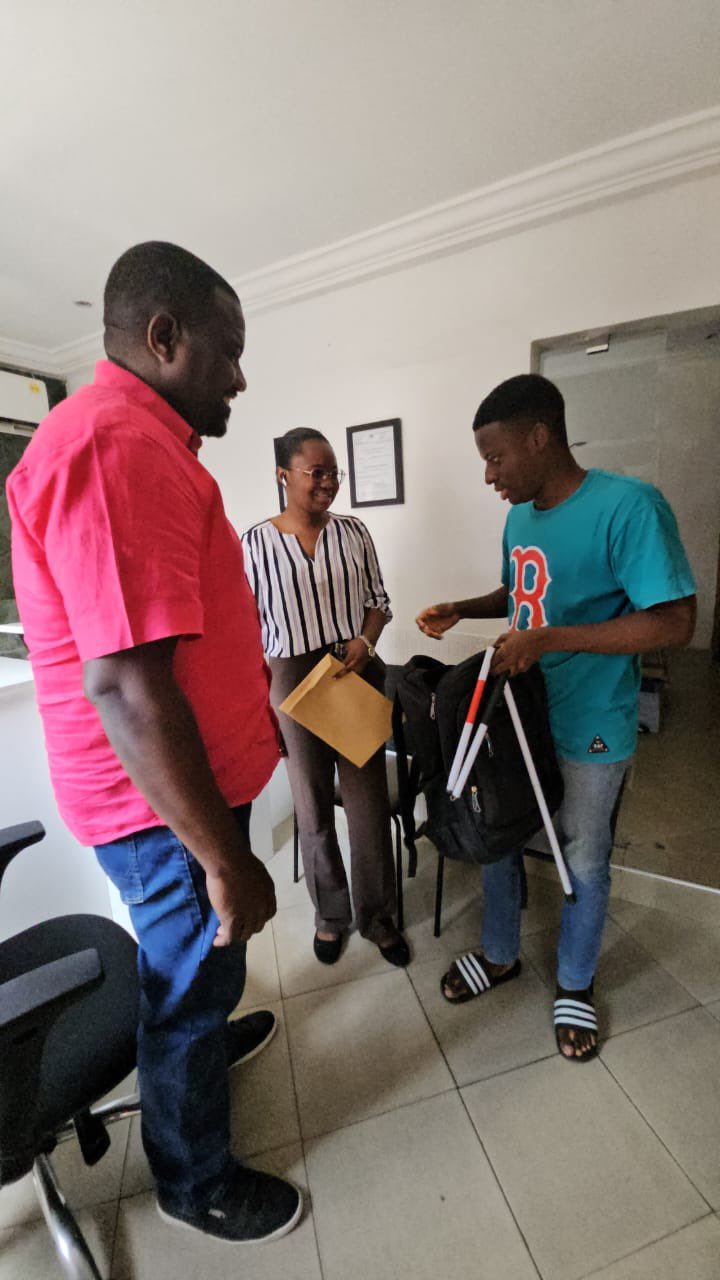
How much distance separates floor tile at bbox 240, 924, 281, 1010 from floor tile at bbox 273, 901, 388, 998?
22 millimetres

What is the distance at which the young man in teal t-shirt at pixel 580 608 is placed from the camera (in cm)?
105

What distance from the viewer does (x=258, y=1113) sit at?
1.21 m

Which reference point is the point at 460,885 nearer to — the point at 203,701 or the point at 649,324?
the point at 203,701

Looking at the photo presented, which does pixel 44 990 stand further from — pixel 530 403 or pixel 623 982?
pixel 623 982

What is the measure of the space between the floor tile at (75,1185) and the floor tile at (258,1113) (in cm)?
3

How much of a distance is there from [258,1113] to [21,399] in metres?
3.60

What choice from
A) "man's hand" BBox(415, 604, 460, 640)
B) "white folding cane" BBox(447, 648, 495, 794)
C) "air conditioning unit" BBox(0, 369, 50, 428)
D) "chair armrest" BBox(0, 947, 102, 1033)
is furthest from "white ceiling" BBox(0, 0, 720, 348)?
"chair armrest" BBox(0, 947, 102, 1033)

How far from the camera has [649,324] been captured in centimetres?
165

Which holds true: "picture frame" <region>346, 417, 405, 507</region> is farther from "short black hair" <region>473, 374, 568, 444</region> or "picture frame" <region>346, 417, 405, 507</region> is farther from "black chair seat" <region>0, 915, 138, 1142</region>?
"black chair seat" <region>0, 915, 138, 1142</region>

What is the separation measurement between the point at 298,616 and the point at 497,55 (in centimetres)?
150

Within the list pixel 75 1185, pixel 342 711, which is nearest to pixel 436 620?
pixel 342 711

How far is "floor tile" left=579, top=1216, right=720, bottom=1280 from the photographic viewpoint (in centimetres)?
90

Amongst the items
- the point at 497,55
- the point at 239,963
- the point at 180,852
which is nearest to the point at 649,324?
the point at 497,55

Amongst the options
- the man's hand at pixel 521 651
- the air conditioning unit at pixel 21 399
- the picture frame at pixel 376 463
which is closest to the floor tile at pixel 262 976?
the man's hand at pixel 521 651
